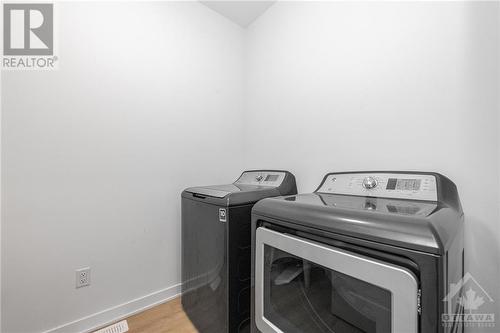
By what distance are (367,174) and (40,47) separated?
1832 mm

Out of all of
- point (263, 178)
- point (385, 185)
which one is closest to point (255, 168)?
point (263, 178)

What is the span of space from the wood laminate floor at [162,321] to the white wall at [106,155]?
3.0 inches

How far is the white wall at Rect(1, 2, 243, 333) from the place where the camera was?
1.11 metres

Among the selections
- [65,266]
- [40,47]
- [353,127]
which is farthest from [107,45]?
[353,127]

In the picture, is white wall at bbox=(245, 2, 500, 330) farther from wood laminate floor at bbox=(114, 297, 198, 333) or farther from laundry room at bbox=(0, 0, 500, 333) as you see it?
wood laminate floor at bbox=(114, 297, 198, 333)

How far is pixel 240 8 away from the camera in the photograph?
5.83ft

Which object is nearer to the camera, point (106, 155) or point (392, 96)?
point (392, 96)

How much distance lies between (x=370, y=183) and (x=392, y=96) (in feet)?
1.47

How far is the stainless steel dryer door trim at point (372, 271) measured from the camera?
520mm

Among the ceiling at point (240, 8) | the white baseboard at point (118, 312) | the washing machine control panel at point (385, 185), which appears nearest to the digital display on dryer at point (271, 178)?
the washing machine control panel at point (385, 185)

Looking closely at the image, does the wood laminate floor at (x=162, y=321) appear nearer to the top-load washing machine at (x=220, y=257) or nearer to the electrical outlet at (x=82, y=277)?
the top-load washing machine at (x=220, y=257)

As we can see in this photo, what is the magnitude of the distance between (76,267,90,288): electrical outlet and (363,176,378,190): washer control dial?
5.18 feet

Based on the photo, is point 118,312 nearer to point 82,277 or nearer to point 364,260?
point 82,277

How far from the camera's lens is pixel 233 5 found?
175 centimetres
